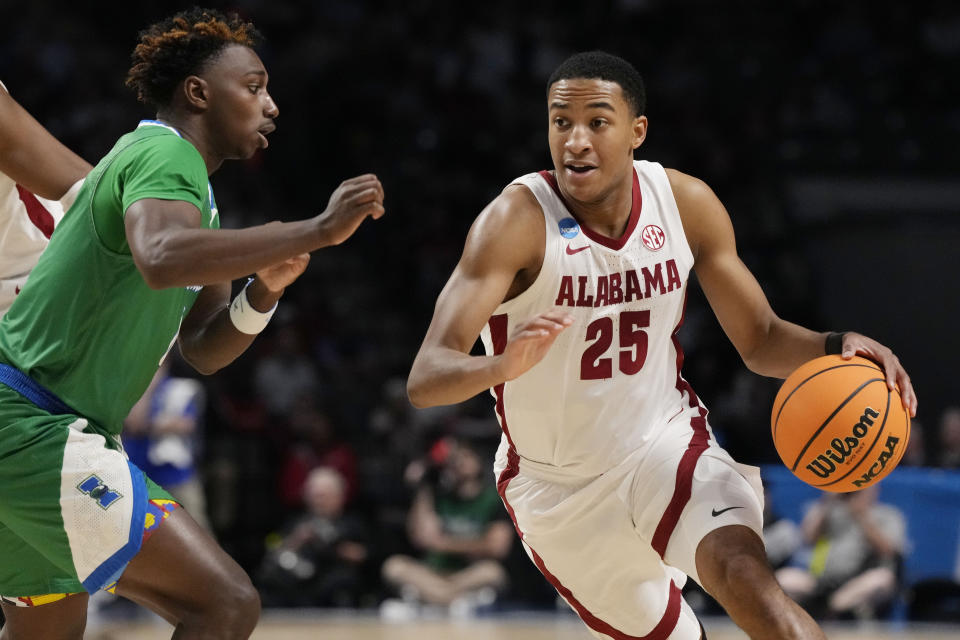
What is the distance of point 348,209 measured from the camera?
125 inches

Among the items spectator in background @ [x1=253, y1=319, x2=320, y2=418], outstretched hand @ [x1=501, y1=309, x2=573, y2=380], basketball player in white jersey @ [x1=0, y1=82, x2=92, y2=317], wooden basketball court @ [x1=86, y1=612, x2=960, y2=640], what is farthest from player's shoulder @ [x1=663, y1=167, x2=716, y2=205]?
spectator in background @ [x1=253, y1=319, x2=320, y2=418]

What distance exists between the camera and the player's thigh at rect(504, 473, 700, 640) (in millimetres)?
4168

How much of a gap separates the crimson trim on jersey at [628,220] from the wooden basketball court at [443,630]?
14.9 feet

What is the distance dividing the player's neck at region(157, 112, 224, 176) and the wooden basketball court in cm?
493

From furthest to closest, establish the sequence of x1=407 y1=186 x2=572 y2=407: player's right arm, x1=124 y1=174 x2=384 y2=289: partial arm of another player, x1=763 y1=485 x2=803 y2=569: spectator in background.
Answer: x1=763 y1=485 x2=803 y2=569: spectator in background < x1=407 y1=186 x2=572 y2=407: player's right arm < x1=124 y1=174 x2=384 y2=289: partial arm of another player

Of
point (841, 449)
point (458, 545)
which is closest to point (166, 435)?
point (458, 545)

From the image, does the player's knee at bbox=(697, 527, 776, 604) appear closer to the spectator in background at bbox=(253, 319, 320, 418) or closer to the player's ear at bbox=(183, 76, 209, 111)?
the player's ear at bbox=(183, 76, 209, 111)

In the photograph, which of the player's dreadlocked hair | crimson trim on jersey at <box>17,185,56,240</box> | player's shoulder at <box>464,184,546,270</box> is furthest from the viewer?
crimson trim on jersey at <box>17,185,56,240</box>

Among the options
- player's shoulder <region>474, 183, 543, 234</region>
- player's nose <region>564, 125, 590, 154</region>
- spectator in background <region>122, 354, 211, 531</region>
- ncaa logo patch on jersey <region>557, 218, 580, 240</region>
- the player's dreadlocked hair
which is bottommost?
spectator in background <region>122, 354, 211, 531</region>

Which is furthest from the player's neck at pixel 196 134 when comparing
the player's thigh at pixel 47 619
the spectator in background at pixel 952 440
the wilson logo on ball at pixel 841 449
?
the spectator in background at pixel 952 440

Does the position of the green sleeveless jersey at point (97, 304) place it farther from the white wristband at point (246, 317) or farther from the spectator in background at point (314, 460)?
the spectator in background at point (314, 460)

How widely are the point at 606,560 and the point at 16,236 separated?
89.9 inches

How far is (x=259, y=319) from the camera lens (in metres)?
3.88

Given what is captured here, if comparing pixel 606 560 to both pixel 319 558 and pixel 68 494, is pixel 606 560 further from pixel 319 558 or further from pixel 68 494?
pixel 319 558
